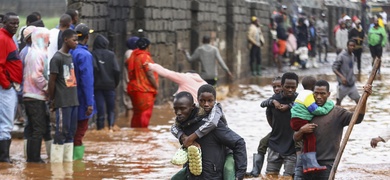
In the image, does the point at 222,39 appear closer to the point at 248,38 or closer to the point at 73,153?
the point at 248,38

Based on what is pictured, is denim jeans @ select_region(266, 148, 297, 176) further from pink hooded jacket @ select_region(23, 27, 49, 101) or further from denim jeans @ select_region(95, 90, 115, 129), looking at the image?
denim jeans @ select_region(95, 90, 115, 129)

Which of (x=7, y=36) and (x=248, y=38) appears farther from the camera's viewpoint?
(x=248, y=38)

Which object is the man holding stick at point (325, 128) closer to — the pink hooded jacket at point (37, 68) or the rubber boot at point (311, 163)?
the rubber boot at point (311, 163)

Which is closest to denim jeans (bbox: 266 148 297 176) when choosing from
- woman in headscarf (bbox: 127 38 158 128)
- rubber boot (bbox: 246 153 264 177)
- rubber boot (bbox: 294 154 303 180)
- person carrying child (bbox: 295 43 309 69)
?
rubber boot (bbox: 246 153 264 177)

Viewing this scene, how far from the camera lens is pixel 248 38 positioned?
99.5ft

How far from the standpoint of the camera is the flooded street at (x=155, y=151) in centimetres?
1141

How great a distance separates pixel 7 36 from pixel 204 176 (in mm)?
4782

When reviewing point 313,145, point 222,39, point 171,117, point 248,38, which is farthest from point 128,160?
point 248,38

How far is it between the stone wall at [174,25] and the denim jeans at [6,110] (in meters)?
4.31

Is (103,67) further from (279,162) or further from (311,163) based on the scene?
(311,163)

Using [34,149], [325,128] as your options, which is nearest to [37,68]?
[34,149]

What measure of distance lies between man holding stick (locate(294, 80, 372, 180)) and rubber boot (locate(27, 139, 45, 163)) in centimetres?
420

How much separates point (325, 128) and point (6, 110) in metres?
4.58

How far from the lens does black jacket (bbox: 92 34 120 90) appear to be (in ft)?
49.8
